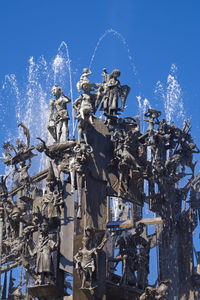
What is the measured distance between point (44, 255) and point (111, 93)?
807 centimetres

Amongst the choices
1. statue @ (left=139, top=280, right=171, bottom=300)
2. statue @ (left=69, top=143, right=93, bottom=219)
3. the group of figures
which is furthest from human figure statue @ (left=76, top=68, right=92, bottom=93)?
statue @ (left=139, top=280, right=171, bottom=300)

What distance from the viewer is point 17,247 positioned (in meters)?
36.2

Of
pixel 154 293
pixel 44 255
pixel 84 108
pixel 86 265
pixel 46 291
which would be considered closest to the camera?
pixel 86 265

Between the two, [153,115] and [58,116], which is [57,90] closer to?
[58,116]

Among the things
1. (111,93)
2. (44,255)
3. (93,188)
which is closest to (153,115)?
(111,93)

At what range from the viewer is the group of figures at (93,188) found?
3222cm

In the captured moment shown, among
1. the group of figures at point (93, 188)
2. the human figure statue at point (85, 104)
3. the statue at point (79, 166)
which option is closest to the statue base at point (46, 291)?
the group of figures at point (93, 188)

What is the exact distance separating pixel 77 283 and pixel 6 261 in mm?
8318

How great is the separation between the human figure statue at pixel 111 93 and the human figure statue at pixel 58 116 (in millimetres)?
1502

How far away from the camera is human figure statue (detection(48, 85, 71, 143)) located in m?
35.7

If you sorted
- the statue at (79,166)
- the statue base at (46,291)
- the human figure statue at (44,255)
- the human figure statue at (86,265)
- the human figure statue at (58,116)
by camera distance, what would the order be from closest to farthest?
the human figure statue at (86,265) → the statue base at (46,291) → the human figure statue at (44,255) → the statue at (79,166) → the human figure statue at (58,116)

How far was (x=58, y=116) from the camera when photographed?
36.2 m

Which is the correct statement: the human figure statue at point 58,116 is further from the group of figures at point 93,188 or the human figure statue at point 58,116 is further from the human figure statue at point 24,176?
the human figure statue at point 24,176

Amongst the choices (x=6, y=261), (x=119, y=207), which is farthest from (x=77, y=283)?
(x=119, y=207)
